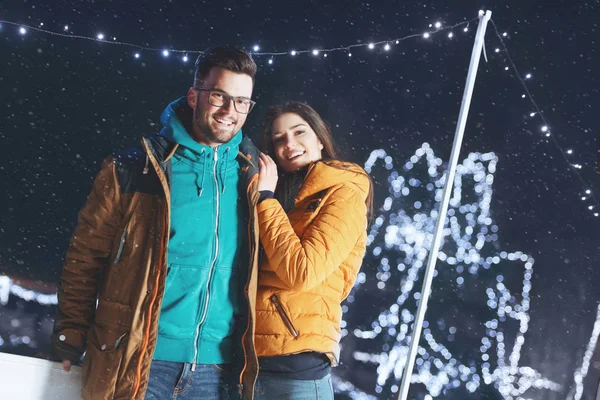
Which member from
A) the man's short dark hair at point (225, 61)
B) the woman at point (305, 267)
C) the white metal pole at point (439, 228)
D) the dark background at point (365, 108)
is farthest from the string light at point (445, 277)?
the man's short dark hair at point (225, 61)

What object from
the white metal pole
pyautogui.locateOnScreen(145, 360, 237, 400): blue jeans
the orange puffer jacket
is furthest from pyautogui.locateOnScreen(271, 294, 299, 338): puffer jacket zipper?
the white metal pole

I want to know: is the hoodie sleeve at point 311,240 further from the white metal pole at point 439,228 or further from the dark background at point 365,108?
→ the dark background at point 365,108

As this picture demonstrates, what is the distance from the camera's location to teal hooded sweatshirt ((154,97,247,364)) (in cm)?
150

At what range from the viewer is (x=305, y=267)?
1528mm

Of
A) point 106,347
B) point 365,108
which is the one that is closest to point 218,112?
point 106,347

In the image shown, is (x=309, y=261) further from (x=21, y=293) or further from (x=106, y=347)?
(x=21, y=293)

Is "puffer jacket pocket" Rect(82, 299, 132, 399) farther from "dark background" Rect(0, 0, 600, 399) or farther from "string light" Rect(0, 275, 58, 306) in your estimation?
"string light" Rect(0, 275, 58, 306)

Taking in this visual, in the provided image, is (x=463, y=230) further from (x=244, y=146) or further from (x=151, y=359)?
(x=151, y=359)

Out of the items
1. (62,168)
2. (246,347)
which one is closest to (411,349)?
(246,347)

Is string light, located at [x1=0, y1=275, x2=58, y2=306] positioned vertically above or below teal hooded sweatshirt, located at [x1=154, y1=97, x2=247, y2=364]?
below

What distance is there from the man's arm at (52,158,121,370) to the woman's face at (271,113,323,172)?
49 centimetres

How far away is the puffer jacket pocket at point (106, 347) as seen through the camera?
1.45 metres

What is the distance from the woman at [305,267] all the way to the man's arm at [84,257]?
1.20 feet

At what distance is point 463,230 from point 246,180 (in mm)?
2878
